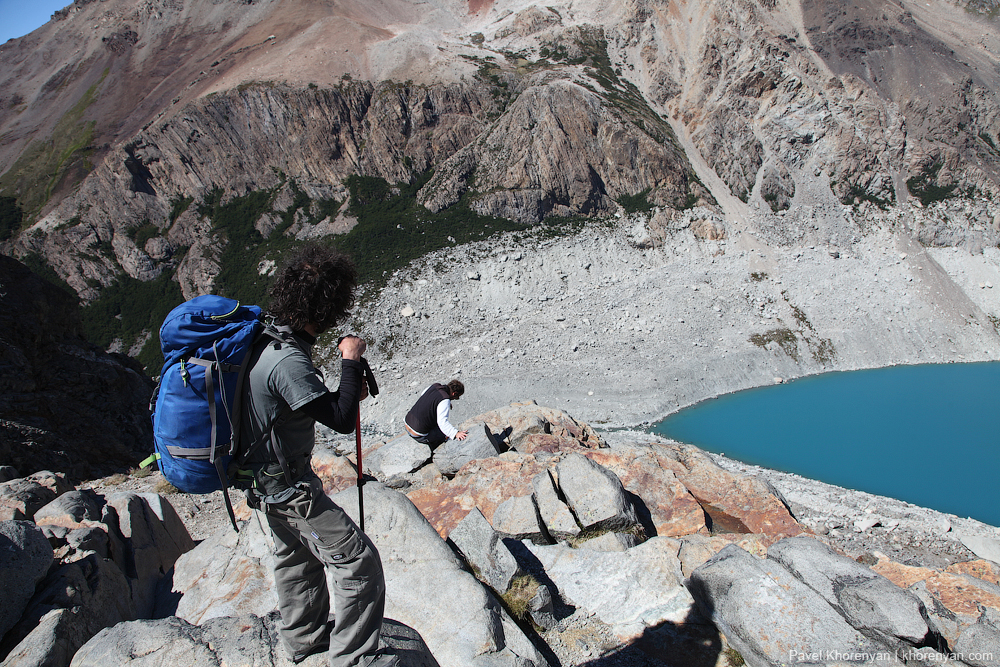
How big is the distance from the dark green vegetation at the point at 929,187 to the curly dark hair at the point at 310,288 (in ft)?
128

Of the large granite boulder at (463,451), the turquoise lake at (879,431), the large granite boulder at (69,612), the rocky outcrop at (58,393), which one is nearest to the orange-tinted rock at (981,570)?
the large granite boulder at (463,451)

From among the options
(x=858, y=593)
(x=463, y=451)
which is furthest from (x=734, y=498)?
(x=463, y=451)

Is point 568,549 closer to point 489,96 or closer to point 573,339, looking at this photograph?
point 573,339

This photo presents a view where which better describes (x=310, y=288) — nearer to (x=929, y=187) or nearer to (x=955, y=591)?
(x=955, y=591)

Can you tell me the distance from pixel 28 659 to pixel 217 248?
3226 centimetres

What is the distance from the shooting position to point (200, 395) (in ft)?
8.03

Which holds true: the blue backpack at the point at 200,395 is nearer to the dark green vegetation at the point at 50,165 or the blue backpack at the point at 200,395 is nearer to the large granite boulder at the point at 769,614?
the large granite boulder at the point at 769,614

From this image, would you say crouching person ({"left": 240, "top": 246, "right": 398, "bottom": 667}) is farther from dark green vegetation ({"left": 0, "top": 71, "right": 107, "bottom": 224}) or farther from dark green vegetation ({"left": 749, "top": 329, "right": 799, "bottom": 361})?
dark green vegetation ({"left": 0, "top": 71, "right": 107, "bottom": 224})

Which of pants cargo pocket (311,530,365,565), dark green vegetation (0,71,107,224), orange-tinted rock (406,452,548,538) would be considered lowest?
orange-tinted rock (406,452,548,538)

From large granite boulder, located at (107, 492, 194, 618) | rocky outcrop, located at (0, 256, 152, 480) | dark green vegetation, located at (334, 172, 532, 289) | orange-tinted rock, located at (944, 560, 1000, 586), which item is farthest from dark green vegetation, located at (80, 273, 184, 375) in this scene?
orange-tinted rock, located at (944, 560, 1000, 586)

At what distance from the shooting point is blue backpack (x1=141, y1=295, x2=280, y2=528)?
96.5 inches

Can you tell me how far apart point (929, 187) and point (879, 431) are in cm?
2422

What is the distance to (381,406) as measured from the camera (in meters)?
19.3

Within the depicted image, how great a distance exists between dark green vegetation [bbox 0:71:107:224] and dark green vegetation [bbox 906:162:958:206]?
5471 cm
